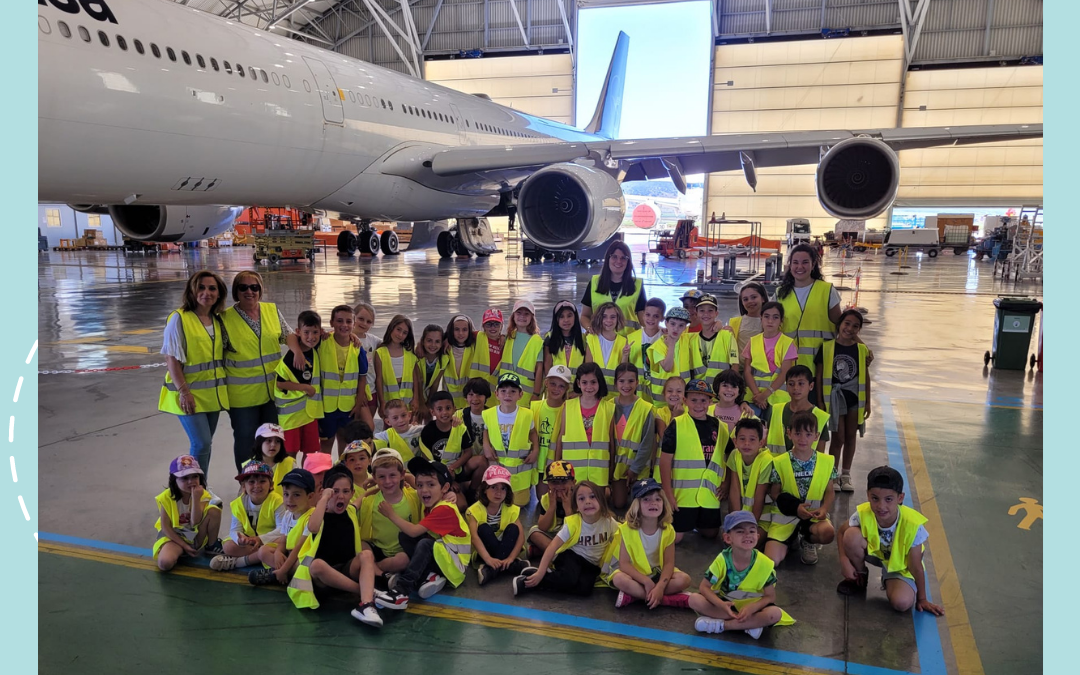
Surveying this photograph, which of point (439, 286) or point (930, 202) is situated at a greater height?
point (930, 202)

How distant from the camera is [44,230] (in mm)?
35625

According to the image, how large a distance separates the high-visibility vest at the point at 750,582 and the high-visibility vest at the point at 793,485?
0.71 metres

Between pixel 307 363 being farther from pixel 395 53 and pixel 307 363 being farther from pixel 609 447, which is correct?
pixel 395 53

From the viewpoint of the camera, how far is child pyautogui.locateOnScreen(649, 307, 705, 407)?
518cm

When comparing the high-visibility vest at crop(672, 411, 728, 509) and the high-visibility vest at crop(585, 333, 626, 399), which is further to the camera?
the high-visibility vest at crop(585, 333, 626, 399)

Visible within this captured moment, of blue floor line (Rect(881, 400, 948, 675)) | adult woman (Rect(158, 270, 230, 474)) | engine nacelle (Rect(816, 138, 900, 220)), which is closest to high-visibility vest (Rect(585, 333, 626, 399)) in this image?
blue floor line (Rect(881, 400, 948, 675))

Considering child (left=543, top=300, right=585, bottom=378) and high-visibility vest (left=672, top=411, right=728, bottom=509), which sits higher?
child (left=543, top=300, right=585, bottom=378)

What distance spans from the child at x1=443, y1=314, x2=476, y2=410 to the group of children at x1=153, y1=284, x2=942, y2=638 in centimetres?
2

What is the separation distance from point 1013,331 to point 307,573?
29.2 ft

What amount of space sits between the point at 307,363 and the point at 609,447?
7.35 feet

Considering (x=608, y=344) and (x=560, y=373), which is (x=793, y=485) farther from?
(x=608, y=344)

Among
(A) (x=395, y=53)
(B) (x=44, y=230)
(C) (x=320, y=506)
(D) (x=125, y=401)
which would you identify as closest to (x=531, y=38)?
(A) (x=395, y=53)

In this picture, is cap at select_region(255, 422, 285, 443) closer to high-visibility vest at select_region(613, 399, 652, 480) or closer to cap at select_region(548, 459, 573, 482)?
cap at select_region(548, 459, 573, 482)

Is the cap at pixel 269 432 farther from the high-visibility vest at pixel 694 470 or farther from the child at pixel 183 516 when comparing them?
the high-visibility vest at pixel 694 470
